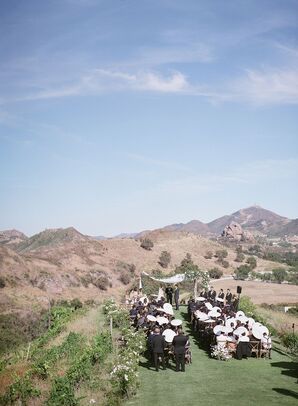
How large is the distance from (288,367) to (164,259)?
60380mm

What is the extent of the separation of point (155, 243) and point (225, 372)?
70.5 m

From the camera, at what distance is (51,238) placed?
111 metres

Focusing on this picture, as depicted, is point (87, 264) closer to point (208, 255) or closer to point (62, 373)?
point (208, 255)

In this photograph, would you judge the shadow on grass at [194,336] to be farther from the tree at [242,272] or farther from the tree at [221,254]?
the tree at [221,254]

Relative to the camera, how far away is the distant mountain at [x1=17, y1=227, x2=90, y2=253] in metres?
108

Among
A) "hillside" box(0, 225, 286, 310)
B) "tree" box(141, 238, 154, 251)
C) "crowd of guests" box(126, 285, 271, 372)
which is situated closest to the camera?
"crowd of guests" box(126, 285, 271, 372)

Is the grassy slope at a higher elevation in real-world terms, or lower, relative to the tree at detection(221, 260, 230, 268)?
lower

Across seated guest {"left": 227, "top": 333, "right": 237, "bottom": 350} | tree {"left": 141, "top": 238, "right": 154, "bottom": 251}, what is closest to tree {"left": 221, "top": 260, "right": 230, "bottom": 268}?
tree {"left": 141, "top": 238, "right": 154, "bottom": 251}

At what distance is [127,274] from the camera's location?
63.4 m

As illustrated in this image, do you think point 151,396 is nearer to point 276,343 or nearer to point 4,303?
point 276,343

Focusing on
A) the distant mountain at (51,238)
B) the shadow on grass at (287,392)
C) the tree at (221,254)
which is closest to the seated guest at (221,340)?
the shadow on grass at (287,392)

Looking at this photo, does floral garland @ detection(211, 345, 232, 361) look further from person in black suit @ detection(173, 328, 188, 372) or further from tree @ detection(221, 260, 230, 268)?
tree @ detection(221, 260, 230, 268)

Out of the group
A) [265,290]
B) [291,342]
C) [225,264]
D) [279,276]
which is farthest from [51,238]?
[291,342]

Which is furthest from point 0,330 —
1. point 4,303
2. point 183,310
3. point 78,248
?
point 78,248
